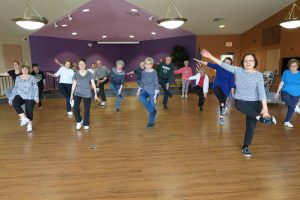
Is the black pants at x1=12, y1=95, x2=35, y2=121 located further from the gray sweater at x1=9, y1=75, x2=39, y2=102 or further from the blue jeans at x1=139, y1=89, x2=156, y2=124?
the blue jeans at x1=139, y1=89, x2=156, y2=124

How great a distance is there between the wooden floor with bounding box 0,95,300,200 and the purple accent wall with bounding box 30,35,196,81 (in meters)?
7.63

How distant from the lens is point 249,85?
2830 millimetres

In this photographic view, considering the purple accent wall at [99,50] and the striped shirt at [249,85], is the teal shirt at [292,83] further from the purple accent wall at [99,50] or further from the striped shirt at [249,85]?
the purple accent wall at [99,50]

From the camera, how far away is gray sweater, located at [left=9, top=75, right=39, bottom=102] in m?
4.17

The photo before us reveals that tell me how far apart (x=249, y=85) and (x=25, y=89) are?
3.78 m

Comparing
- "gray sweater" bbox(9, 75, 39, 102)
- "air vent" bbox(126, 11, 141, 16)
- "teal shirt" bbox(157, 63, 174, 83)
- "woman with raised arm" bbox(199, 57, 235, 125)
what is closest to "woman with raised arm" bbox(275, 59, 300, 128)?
"woman with raised arm" bbox(199, 57, 235, 125)

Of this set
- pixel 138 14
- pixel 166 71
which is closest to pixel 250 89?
pixel 166 71

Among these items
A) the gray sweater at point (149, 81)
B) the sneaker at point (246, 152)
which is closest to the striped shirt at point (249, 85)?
the sneaker at point (246, 152)

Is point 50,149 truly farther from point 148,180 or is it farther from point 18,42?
point 18,42

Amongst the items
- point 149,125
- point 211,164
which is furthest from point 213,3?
point 211,164

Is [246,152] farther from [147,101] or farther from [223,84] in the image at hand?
[147,101]

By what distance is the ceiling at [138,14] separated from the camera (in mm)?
7793

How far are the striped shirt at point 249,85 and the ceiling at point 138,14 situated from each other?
579 centimetres

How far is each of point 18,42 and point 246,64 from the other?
1099 cm
